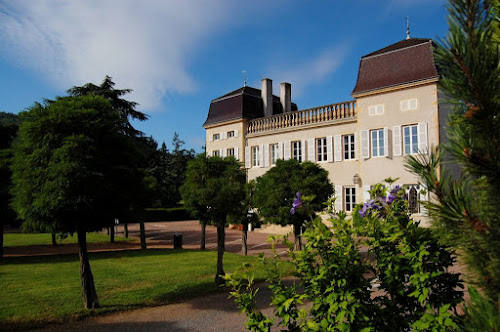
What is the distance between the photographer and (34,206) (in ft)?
22.3

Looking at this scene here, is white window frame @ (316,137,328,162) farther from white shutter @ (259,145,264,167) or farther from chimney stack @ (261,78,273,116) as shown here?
chimney stack @ (261,78,273,116)

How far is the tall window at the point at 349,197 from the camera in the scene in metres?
21.8

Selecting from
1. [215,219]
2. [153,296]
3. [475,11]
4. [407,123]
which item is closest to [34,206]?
[153,296]

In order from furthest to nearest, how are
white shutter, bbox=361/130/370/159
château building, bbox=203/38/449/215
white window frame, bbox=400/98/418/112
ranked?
white shutter, bbox=361/130/370/159 → white window frame, bbox=400/98/418/112 → château building, bbox=203/38/449/215

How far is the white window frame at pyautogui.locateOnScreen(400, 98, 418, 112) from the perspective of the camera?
18.8 meters

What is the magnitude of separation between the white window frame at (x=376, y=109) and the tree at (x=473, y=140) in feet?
64.2

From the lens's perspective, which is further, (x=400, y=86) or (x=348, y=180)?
(x=348, y=180)

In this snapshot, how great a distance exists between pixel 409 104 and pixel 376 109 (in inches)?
70.5

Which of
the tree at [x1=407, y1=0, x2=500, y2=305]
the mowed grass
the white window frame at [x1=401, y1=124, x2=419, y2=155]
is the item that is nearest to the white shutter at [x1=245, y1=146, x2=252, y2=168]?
the white window frame at [x1=401, y1=124, x2=419, y2=155]

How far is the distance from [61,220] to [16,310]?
92.7 inches

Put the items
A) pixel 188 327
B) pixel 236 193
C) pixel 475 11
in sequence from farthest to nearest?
1. pixel 236 193
2. pixel 188 327
3. pixel 475 11

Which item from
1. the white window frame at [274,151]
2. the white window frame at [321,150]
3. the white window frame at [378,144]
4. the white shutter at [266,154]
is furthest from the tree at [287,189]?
the white shutter at [266,154]

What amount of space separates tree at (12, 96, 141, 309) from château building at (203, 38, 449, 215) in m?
11.8

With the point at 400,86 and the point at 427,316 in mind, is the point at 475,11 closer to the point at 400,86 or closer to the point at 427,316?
the point at 427,316
